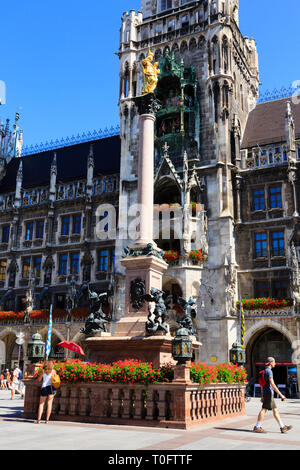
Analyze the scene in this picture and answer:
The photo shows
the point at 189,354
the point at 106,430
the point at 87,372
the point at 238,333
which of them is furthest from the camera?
the point at 238,333

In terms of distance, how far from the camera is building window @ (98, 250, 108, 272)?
40.0m

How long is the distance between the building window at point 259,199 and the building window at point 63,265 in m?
16.8

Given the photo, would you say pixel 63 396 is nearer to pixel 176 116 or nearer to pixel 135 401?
pixel 135 401

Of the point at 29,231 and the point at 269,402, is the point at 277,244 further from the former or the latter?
the point at 269,402

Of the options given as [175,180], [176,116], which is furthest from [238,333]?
[176,116]

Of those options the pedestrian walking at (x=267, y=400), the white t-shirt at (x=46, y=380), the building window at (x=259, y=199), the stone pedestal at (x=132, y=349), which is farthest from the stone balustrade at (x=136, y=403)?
the building window at (x=259, y=199)

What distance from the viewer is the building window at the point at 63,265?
41812 mm

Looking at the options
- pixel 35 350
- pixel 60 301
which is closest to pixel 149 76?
pixel 35 350

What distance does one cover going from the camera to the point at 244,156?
3606cm

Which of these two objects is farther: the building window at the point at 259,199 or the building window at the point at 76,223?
the building window at the point at 76,223

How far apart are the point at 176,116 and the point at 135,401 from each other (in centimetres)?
2840

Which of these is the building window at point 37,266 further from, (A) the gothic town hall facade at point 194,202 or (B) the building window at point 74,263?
(B) the building window at point 74,263

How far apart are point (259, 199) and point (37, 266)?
802 inches

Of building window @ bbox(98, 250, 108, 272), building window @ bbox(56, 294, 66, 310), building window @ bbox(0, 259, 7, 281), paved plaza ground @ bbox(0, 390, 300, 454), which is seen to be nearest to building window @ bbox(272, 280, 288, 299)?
building window @ bbox(98, 250, 108, 272)
